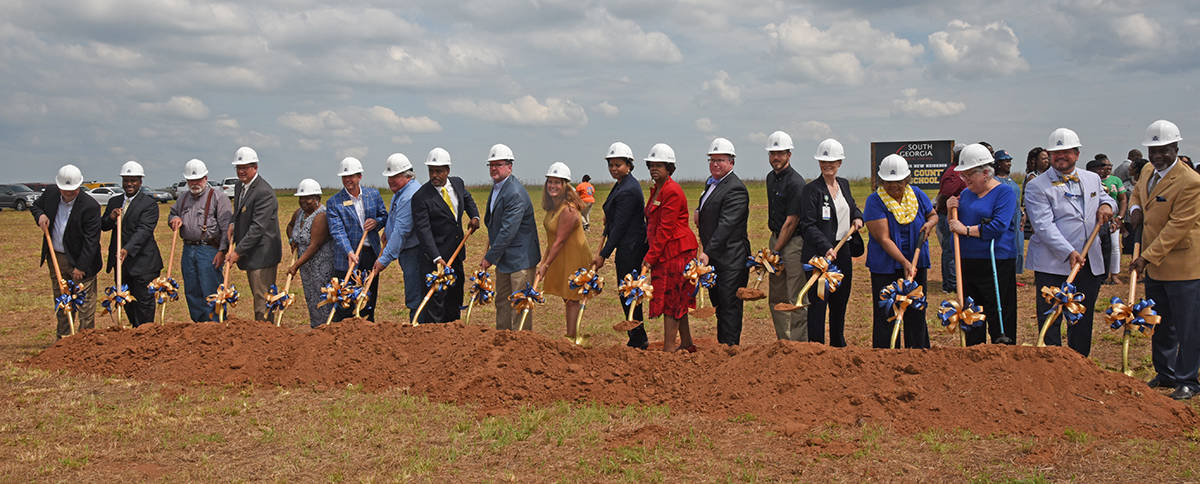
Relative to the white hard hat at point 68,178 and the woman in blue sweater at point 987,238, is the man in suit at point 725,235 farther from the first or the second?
the white hard hat at point 68,178

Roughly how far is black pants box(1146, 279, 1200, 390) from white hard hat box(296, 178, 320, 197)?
7.16 metres

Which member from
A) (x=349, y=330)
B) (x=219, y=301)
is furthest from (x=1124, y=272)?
(x=219, y=301)

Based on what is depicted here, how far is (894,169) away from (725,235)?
4.57 ft

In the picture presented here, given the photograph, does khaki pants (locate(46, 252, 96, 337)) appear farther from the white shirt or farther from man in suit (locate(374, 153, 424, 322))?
man in suit (locate(374, 153, 424, 322))

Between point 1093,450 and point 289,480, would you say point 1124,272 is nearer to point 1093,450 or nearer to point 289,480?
point 1093,450

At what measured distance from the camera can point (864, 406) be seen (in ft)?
18.2

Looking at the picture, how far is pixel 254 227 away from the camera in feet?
27.5

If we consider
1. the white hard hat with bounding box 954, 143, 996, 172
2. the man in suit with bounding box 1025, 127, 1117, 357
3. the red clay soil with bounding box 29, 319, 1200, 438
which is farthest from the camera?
the white hard hat with bounding box 954, 143, 996, 172

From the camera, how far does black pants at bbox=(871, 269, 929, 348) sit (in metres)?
6.71

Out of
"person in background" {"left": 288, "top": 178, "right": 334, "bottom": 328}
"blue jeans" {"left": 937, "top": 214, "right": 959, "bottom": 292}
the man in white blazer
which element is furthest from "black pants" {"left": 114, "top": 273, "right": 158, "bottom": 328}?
Result: "blue jeans" {"left": 937, "top": 214, "right": 959, "bottom": 292}

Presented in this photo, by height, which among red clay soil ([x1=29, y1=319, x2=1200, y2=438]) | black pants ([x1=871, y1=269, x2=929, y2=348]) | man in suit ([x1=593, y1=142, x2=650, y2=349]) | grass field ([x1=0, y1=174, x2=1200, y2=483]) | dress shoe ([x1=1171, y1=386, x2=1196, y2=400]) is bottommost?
grass field ([x1=0, y1=174, x2=1200, y2=483])

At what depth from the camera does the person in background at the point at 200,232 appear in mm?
8594

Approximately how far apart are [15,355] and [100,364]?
1.77 metres

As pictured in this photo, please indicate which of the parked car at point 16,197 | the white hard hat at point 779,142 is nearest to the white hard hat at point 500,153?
the white hard hat at point 779,142
